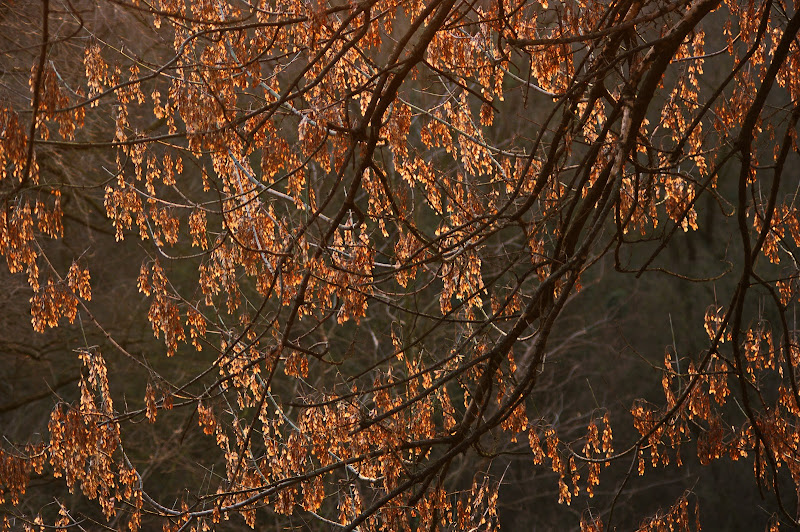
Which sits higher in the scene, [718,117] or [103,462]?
[718,117]

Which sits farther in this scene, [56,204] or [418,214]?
[418,214]

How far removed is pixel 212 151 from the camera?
10.9 feet

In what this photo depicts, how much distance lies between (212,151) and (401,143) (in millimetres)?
758

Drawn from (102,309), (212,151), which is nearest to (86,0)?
(102,309)

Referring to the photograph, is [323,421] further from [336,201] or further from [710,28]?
[710,28]

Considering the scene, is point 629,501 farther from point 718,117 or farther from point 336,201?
point 718,117

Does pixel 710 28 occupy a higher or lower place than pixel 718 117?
higher

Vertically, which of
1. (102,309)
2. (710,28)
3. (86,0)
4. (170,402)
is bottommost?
(170,402)

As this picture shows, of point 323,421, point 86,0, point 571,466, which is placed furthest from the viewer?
point 86,0

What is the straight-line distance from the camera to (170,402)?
4199mm

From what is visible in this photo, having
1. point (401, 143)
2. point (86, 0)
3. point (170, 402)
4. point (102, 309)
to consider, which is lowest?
point (170, 402)

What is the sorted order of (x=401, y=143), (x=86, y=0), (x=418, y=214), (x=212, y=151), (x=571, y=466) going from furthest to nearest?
(x=418, y=214) < (x=86, y=0) < (x=571, y=466) < (x=401, y=143) < (x=212, y=151)

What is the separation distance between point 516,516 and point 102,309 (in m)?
6.70

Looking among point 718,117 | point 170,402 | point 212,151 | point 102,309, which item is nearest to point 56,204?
point 212,151
